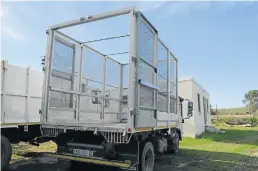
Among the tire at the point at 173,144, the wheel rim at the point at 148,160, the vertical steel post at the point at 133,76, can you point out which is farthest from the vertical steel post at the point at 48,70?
the tire at the point at 173,144

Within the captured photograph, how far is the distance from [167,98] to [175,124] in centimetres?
131

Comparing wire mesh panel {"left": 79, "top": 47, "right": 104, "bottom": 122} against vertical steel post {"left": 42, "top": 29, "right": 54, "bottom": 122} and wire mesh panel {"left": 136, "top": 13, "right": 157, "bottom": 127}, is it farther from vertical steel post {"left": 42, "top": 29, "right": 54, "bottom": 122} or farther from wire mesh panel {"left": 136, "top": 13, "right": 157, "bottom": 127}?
wire mesh panel {"left": 136, "top": 13, "right": 157, "bottom": 127}

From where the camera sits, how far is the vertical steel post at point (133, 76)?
4.91m

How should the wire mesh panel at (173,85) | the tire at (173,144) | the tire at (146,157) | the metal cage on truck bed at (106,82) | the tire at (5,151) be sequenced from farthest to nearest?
the tire at (173,144) < the wire mesh panel at (173,85) < the tire at (5,151) < the tire at (146,157) < the metal cage on truck bed at (106,82)

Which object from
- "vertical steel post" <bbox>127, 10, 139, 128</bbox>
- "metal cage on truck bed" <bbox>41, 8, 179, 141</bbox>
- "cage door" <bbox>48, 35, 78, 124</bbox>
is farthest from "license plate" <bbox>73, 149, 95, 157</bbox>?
"vertical steel post" <bbox>127, 10, 139, 128</bbox>

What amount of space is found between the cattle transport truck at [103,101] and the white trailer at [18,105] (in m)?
0.71

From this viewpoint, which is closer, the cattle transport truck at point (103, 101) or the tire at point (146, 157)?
the cattle transport truck at point (103, 101)

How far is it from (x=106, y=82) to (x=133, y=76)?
14.0ft

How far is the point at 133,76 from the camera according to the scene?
5012 mm

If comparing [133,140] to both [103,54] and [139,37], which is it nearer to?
[139,37]

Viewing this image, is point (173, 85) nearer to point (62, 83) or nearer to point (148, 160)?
point (148, 160)

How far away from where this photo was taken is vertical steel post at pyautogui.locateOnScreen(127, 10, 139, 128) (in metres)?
4.91

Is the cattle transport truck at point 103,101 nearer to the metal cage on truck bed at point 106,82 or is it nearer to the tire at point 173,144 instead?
A: the metal cage on truck bed at point 106,82

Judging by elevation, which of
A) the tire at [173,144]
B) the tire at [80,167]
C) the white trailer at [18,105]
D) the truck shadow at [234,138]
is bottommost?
the truck shadow at [234,138]
